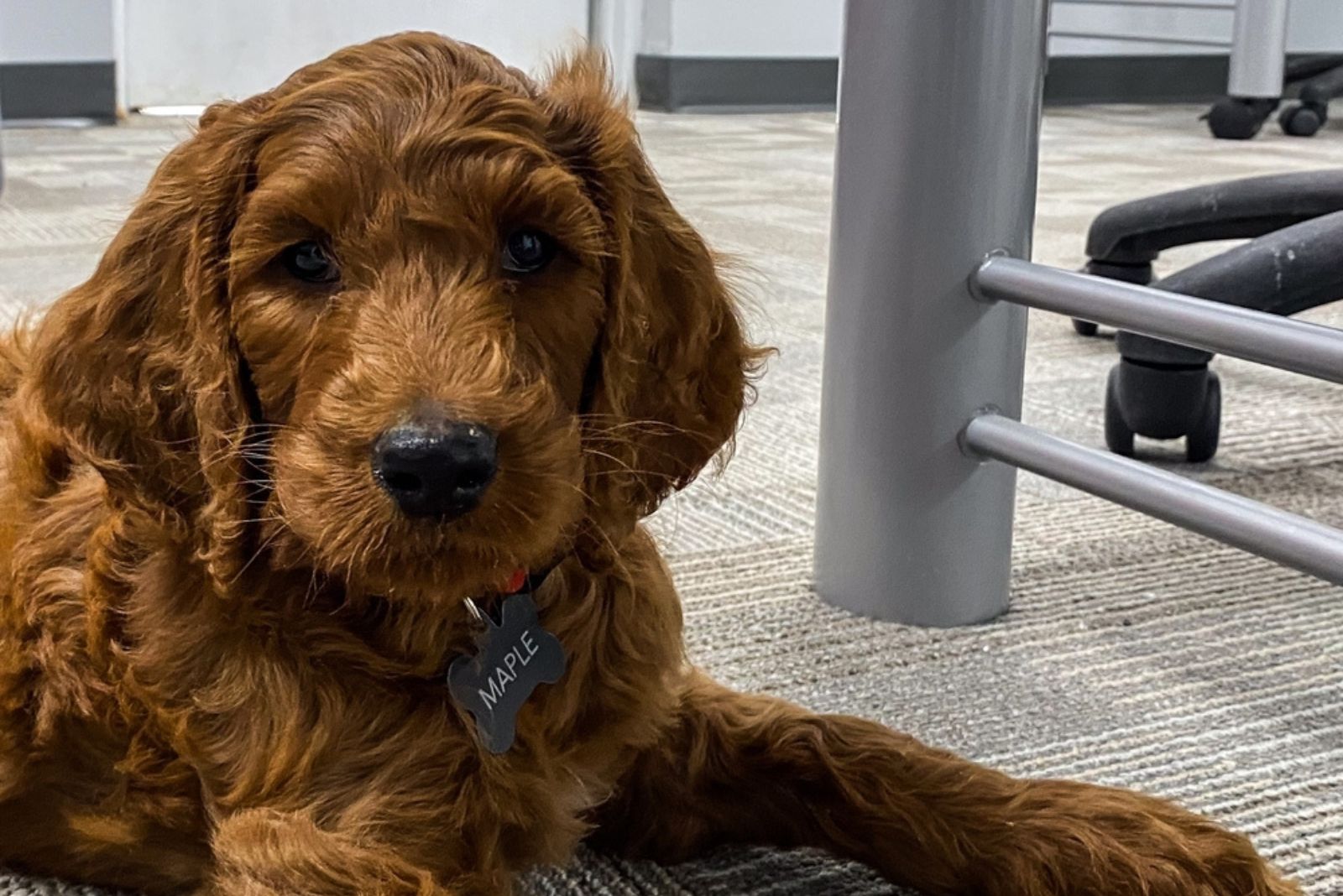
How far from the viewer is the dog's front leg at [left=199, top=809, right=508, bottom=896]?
2.54 feet

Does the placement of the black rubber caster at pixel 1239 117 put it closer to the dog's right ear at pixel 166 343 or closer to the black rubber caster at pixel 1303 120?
the black rubber caster at pixel 1303 120

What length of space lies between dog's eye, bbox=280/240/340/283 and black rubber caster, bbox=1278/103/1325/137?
5.11 m

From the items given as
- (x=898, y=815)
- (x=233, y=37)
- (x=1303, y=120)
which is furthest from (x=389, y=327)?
(x=1303, y=120)

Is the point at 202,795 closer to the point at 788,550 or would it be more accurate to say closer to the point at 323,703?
the point at 323,703

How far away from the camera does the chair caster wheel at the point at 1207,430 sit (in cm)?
177

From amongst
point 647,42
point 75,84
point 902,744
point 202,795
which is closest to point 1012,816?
point 902,744

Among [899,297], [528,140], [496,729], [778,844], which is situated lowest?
[778,844]

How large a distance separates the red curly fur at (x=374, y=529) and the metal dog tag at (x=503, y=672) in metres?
0.01

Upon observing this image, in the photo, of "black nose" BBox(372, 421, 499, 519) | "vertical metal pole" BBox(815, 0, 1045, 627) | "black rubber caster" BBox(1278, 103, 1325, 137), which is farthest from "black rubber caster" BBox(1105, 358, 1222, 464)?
"black rubber caster" BBox(1278, 103, 1325, 137)

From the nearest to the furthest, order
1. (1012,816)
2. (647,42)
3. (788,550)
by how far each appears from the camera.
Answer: (1012,816)
(788,550)
(647,42)

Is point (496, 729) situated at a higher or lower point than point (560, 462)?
lower

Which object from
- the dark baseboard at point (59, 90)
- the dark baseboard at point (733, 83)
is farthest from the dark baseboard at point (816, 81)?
the dark baseboard at point (59, 90)

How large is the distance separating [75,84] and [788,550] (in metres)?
4.02

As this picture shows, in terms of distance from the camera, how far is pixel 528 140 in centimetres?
84
